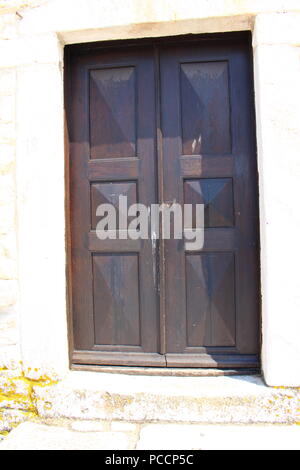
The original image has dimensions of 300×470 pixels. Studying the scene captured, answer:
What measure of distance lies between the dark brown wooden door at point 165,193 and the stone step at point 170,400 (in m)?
0.17

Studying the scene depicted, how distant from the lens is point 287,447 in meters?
1.91

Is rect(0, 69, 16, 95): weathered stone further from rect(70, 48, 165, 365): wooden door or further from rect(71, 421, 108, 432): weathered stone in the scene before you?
rect(71, 421, 108, 432): weathered stone

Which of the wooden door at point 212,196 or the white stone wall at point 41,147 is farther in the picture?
the wooden door at point 212,196

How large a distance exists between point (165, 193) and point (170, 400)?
140 cm

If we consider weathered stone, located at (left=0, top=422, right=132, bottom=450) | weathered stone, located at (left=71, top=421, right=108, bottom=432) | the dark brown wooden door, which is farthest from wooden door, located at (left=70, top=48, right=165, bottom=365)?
weathered stone, located at (left=0, top=422, right=132, bottom=450)

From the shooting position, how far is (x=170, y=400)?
2229mm

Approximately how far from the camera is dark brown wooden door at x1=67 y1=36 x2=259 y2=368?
2.45 m

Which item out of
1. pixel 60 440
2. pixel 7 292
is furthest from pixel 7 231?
pixel 60 440

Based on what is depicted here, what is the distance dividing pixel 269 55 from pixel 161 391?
2281 mm

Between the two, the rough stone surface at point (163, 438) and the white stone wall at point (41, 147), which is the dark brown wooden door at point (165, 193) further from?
the rough stone surface at point (163, 438)

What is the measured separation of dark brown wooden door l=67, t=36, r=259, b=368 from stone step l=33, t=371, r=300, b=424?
0.57 ft

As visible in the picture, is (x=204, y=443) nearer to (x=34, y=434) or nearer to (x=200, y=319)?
(x=200, y=319)

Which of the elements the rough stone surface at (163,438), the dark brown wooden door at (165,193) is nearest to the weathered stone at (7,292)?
the dark brown wooden door at (165,193)

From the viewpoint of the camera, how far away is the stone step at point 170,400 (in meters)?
2.18
